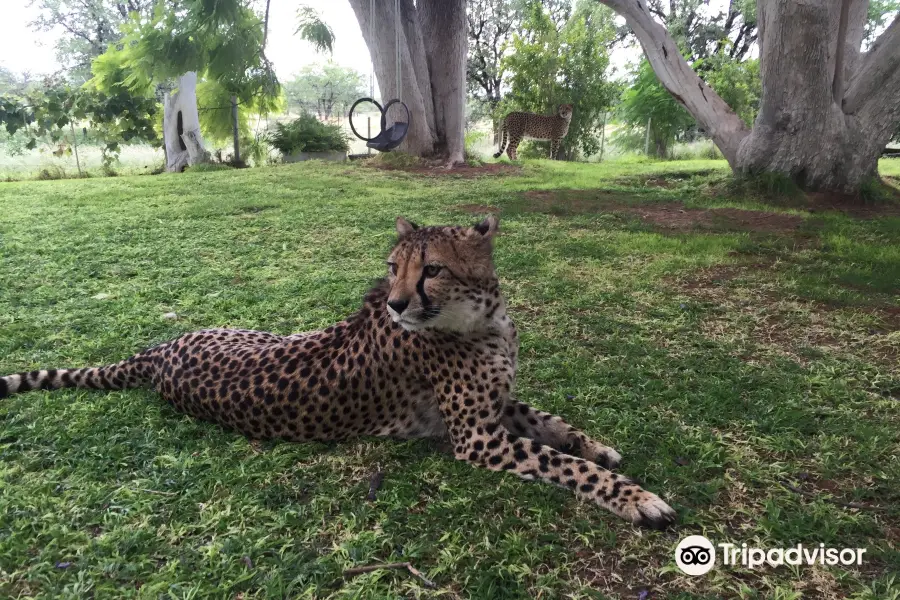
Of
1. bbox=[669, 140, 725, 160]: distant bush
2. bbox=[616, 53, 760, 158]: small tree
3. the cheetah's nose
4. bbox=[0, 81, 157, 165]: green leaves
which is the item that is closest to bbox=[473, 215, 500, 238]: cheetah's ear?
the cheetah's nose

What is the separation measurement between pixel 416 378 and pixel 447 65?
11748 mm

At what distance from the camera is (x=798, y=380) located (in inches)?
124

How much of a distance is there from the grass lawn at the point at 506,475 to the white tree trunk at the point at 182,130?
891 cm

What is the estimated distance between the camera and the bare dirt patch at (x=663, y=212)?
690cm

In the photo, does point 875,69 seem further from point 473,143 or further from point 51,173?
point 51,173

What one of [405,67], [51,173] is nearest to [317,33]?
[405,67]

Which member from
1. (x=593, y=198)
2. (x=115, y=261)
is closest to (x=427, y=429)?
(x=115, y=261)

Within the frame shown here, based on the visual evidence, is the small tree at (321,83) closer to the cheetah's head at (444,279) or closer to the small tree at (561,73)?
the small tree at (561,73)

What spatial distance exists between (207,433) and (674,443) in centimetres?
204

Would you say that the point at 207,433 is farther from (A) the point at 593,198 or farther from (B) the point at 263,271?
(A) the point at 593,198

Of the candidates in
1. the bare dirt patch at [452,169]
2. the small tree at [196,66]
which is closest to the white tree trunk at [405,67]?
the bare dirt patch at [452,169]

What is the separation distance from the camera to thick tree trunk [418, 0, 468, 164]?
1264 cm

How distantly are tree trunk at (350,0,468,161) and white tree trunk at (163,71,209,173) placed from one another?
16.4 ft

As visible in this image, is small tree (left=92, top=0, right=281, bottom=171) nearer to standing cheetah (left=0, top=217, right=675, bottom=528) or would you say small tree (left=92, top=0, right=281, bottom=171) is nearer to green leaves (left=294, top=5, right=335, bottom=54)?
green leaves (left=294, top=5, right=335, bottom=54)
